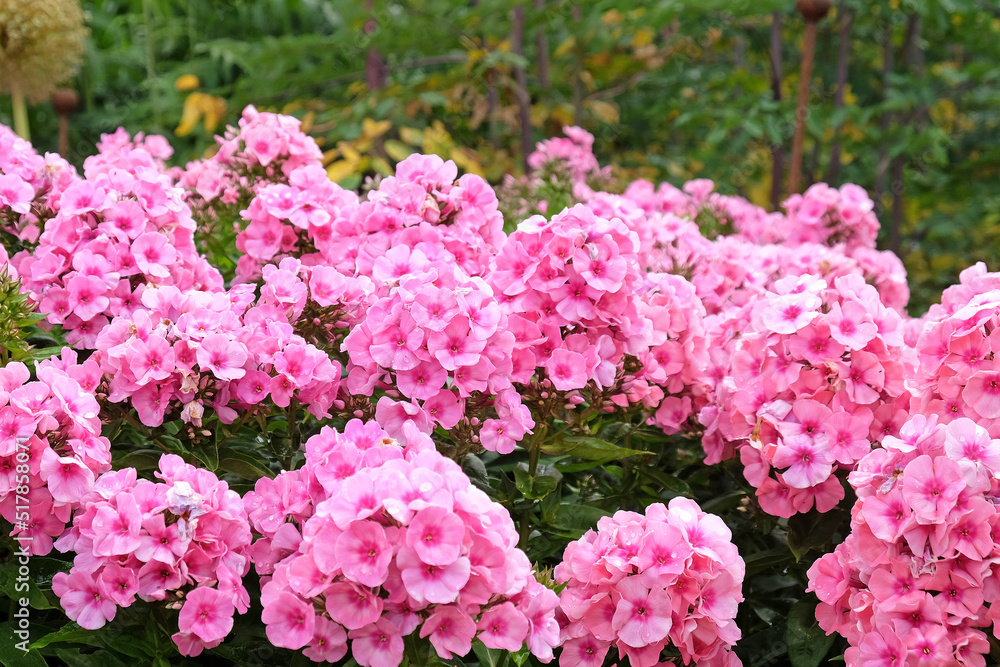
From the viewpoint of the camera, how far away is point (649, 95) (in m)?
5.55

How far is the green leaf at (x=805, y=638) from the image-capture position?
168cm

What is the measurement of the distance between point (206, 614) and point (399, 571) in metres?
0.37

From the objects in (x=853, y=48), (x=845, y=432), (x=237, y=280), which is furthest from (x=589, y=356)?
(x=853, y=48)

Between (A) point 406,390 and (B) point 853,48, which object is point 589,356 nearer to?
(A) point 406,390

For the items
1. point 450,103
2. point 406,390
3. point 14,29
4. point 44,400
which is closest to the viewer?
point 44,400

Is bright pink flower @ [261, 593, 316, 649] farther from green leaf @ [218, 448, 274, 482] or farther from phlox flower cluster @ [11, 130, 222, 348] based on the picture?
phlox flower cluster @ [11, 130, 222, 348]

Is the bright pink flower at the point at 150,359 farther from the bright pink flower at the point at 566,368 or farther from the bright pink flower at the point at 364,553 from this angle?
the bright pink flower at the point at 566,368

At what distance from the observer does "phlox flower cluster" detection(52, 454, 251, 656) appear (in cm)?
140

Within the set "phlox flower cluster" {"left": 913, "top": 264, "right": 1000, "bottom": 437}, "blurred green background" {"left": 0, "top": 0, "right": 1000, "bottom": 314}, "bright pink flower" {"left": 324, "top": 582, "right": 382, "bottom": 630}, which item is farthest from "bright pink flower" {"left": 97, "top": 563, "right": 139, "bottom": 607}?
"blurred green background" {"left": 0, "top": 0, "right": 1000, "bottom": 314}

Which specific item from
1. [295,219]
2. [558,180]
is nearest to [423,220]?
[295,219]

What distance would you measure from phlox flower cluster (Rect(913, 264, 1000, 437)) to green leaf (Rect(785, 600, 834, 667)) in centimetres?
43

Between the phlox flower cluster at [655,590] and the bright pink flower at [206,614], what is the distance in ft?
1.74

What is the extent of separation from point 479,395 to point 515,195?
1.79m

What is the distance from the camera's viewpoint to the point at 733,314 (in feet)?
6.78
